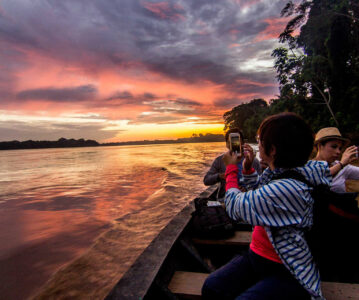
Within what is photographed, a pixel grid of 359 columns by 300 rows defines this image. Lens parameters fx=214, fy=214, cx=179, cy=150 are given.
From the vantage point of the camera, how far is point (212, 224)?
9.63ft

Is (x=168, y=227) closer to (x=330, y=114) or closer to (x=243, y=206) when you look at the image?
(x=243, y=206)

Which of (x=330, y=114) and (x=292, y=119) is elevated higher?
(x=330, y=114)

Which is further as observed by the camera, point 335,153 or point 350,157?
point 335,153

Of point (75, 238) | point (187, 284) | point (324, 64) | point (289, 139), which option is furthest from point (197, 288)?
point (324, 64)

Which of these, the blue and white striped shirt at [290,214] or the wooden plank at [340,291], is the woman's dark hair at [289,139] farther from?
the wooden plank at [340,291]

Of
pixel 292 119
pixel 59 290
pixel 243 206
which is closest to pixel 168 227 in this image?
pixel 243 206

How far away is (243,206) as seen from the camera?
4.23ft

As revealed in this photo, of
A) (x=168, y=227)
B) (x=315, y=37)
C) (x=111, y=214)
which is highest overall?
(x=315, y=37)

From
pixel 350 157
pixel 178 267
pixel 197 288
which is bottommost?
pixel 178 267

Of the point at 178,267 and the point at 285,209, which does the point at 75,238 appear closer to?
the point at 178,267

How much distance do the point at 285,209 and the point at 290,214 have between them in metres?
0.06

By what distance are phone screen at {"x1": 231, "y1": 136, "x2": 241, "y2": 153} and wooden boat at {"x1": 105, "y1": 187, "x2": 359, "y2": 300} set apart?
1.33 metres

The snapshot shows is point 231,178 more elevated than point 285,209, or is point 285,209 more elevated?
point 231,178

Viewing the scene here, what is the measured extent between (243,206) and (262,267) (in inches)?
19.8
